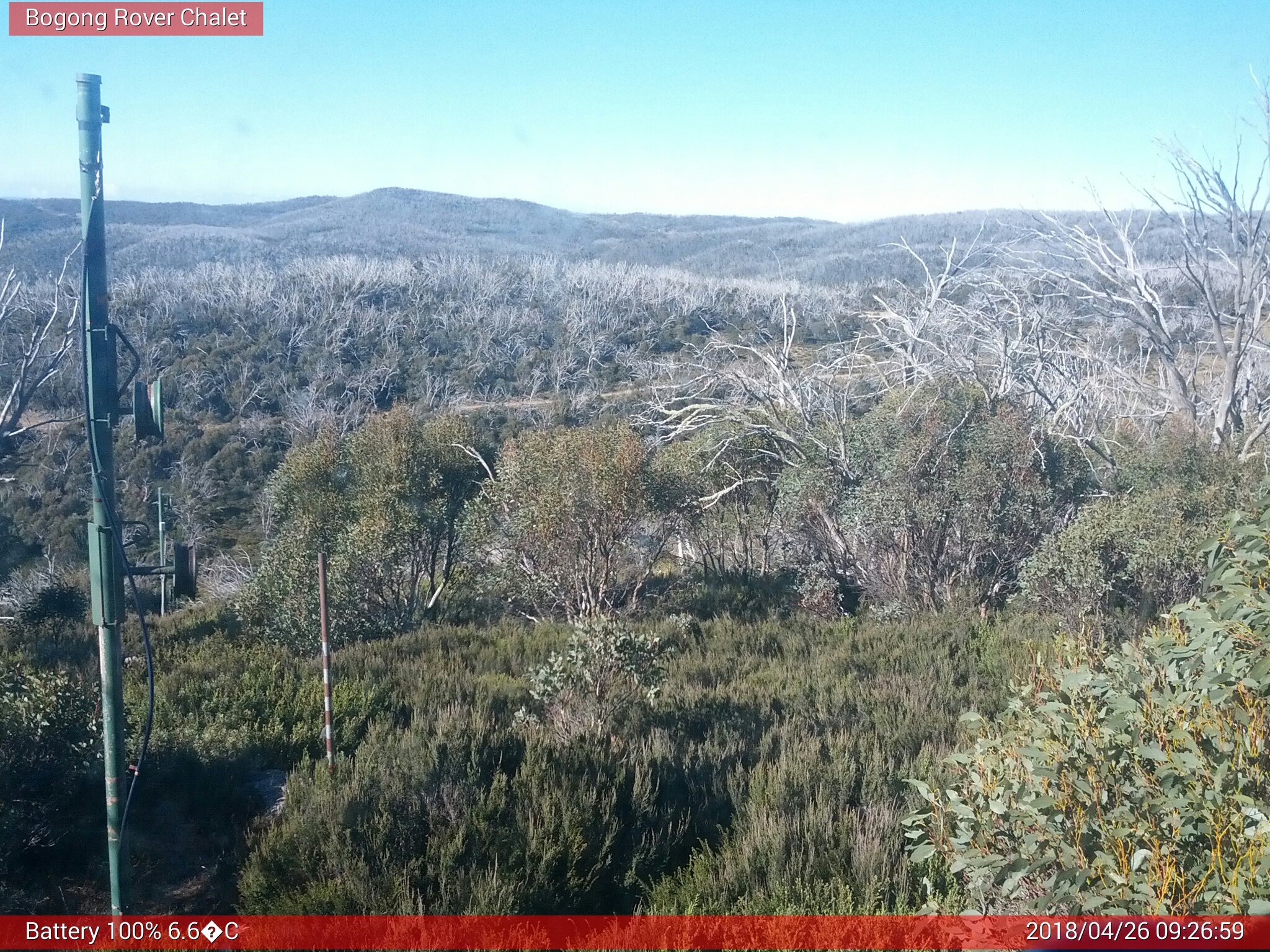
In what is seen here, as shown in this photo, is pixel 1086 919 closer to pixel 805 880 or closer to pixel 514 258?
pixel 805 880

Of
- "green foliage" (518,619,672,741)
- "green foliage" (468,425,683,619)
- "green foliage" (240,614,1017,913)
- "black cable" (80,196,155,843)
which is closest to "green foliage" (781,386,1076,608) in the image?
"green foliage" (468,425,683,619)

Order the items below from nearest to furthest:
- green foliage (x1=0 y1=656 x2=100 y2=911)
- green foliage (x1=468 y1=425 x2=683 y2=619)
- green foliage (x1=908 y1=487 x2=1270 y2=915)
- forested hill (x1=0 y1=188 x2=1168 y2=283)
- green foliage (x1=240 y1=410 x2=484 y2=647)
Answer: green foliage (x1=908 y1=487 x2=1270 y2=915) → green foliage (x1=0 y1=656 x2=100 y2=911) → green foliage (x1=468 y1=425 x2=683 y2=619) → green foliage (x1=240 y1=410 x2=484 y2=647) → forested hill (x1=0 y1=188 x2=1168 y2=283)

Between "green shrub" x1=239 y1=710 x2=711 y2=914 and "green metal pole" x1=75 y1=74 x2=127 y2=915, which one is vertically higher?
"green metal pole" x1=75 y1=74 x2=127 y2=915

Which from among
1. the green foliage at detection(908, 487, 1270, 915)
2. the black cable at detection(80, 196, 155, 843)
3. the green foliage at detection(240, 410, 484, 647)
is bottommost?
the green foliage at detection(240, 410, 484, 647)

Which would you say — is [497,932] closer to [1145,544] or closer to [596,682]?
[596,682]

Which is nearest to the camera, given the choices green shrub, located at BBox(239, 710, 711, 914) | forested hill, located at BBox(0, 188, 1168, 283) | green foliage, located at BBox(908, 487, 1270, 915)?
green foliage, located at BBox(908, 487, 1270, 915)

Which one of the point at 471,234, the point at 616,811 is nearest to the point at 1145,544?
the point at 616,811

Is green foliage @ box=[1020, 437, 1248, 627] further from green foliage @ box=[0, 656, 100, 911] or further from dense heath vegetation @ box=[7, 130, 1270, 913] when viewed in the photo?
green foliage @ box=[0, 656, 100, 911]

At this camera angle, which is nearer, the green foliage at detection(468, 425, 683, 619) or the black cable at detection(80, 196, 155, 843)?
the black cable at detection(80, 196, 155, 843)
